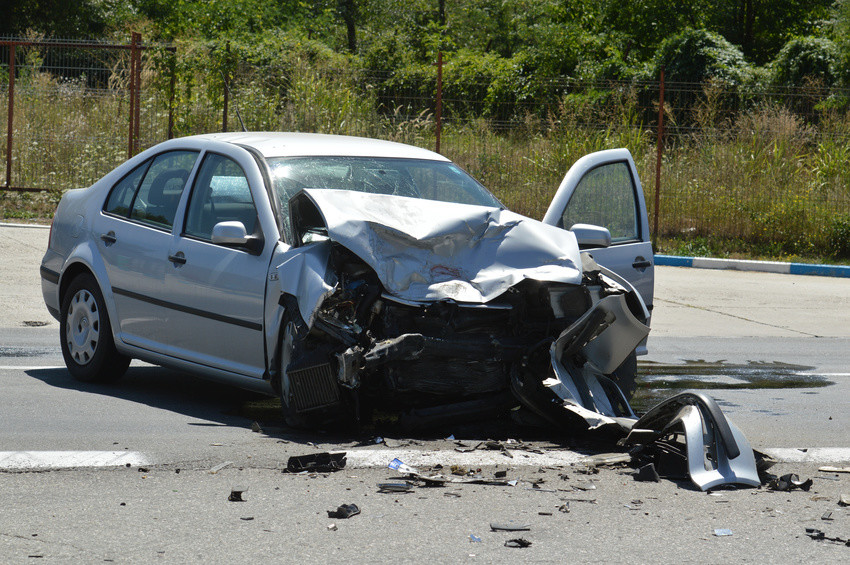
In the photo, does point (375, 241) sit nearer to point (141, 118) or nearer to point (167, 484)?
point (167, 484)

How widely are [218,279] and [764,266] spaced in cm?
1158

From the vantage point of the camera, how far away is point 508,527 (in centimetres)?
402

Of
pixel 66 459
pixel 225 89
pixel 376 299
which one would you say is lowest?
pixel 66 459

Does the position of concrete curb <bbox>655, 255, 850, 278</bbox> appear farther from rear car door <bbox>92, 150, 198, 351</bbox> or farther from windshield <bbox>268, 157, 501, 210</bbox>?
rear car door <bbox>92, 150, 198, 351</bbox>

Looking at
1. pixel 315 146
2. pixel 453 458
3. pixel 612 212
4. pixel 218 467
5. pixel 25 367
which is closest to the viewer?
pixel 218 467

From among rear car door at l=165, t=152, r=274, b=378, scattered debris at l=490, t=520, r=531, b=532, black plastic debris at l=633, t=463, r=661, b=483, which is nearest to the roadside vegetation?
rear car door at l=165, t=152, r=274, b=378

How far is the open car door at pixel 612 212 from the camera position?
21.2ft

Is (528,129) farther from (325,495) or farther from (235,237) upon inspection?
(325,495)

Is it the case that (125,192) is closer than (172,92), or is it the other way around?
(125,192)

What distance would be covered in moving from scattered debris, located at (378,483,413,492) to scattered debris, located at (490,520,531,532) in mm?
569

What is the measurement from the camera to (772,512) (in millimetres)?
4324

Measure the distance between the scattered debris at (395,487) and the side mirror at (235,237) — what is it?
162 cm

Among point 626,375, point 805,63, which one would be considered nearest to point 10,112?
point 626,375

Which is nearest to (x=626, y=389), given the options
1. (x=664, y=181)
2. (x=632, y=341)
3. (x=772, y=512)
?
(x=632, y=341)
